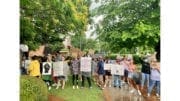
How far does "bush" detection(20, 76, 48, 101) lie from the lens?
12.9 feet

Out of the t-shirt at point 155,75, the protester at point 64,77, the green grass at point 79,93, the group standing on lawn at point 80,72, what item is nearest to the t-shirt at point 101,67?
the group standing on lawn at point 80,72

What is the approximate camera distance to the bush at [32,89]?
394 centimetres

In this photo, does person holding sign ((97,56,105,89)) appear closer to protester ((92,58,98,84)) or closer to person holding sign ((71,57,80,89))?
protester ((92,58,98,84))

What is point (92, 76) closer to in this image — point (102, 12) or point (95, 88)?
point (95, 88)

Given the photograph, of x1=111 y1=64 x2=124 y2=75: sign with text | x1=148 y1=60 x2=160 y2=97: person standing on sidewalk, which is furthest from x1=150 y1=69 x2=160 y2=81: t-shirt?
x1=111 y1=64 x2=124 y2=75: sign with text

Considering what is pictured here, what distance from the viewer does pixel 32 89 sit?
12.9 feet

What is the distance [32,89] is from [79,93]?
35cm

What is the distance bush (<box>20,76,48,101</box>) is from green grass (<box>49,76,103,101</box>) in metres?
0.06

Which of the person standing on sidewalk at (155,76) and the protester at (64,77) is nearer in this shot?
the person standing on sidewalk at (155,76)

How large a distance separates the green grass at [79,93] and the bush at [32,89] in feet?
0.21

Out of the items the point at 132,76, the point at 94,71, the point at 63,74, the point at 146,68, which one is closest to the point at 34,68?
the point at 63,74

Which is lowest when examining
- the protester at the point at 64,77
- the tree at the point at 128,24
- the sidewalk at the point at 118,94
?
the sidewalk at the point at 118,94

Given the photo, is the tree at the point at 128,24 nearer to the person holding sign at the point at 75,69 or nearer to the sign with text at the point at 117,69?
the sign with text at the point at 117,69
